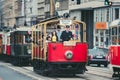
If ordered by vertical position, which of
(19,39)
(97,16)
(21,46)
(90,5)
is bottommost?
(21,46)

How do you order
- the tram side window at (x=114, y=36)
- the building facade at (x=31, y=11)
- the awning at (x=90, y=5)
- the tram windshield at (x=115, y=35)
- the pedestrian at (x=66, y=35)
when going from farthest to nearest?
the building facade at (x=31, y=11) → the awning at (x=90, y=5) → the pedestrian at (x=66, y=35) → the tram side window at (x=114, y=36) → the tram windshield at (x=115, y=35)

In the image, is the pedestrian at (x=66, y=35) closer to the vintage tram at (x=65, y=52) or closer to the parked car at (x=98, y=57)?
the vintage tram at (x=65, y=52)

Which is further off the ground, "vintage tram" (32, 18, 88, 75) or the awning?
the awning

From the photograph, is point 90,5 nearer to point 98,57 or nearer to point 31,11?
point 98,57

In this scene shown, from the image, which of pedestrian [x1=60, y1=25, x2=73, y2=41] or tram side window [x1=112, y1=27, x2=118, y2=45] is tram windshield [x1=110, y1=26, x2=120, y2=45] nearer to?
tram side window [x1=112, y1=27, x2=118, y2=45]

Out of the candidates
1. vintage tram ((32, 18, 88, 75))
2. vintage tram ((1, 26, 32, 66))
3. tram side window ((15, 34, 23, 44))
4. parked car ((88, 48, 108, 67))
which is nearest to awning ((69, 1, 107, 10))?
parked car ((88, 48, 108, 67))

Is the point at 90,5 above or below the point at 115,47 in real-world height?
above

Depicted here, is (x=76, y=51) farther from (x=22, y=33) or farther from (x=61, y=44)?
(x=22, y=33)

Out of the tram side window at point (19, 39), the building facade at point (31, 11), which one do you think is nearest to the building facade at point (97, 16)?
the tram side window at point (19, 39)

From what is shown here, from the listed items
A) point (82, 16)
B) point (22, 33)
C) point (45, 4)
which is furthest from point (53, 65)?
point (45, 4)

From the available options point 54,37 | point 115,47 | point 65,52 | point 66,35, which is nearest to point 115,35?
point 115,47

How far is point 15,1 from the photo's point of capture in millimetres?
142000

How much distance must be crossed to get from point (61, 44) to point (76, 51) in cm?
80

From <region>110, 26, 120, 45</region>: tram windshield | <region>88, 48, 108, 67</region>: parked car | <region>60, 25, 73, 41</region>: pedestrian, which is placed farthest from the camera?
<region>88, 48, 108, 67</region>: parked car
